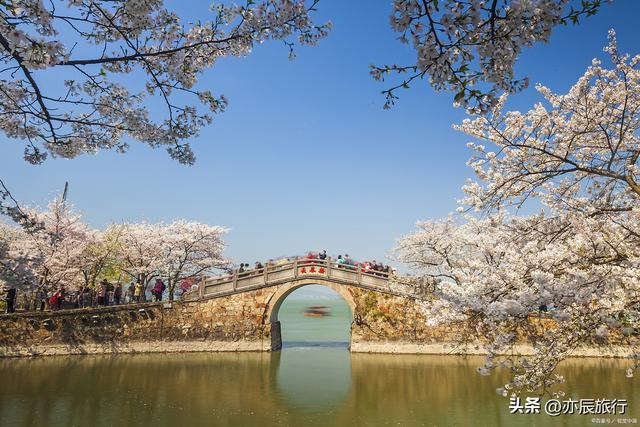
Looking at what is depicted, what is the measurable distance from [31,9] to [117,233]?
24.7 metres

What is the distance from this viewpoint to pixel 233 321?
19703 millimetres

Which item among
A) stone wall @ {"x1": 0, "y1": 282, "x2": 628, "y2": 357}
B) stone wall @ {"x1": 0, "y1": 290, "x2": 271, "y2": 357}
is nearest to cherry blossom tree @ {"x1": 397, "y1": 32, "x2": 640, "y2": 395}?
stone wall @ {"x1": 0, "y1": 282, "x2": 628, "y2": 357}

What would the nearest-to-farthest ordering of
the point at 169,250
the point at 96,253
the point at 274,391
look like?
the point at 274,391, the point at 96,253, the point at 169,250

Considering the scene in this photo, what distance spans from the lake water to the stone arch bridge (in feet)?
3.45

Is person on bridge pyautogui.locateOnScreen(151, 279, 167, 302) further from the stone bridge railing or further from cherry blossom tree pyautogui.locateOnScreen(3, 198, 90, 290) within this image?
cherry blossom tree pyautogui.locateOnScreen(3, 198, 90, 290)

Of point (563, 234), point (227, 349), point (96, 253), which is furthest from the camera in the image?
point (96, 253)

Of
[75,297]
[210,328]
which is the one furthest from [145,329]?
[75,297]

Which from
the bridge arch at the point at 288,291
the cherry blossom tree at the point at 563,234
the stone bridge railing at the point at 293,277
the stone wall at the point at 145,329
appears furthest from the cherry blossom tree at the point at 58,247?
the cherry blossom tree at the point at 563,234

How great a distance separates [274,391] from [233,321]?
27.8ft

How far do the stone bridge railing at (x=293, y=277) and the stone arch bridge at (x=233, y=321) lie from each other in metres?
0.05

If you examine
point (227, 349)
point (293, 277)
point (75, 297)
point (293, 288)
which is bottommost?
point (227, 349)

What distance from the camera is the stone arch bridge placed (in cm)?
1805

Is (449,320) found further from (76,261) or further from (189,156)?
(76,261)

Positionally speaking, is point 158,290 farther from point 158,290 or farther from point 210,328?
point 210,328
